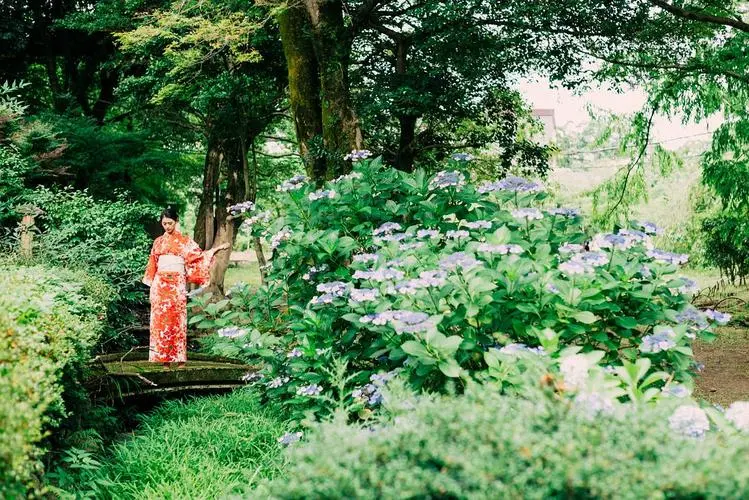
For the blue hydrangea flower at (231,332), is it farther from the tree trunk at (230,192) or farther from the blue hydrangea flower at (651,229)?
the tree trunk at (230,192)

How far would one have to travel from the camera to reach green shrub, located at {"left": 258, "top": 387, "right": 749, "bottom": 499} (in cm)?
161

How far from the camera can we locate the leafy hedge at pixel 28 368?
2.02 m

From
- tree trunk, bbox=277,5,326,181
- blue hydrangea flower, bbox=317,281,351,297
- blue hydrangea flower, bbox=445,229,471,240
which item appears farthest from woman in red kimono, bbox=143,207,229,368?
blue hydrangea flower, bbox=445,229,471,240

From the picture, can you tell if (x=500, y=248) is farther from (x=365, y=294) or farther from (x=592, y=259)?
(x=365, y=294)

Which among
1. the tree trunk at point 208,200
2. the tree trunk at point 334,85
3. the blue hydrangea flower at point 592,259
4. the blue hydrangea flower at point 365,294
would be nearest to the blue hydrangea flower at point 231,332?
the blue hydrangea flower at point 365,294

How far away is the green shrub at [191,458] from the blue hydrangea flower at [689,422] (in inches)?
80.7

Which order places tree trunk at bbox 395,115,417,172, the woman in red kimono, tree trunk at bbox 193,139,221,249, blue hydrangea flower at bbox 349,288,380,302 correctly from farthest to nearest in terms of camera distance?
tree trunk at bbox 193,139,221,249 < tree trunk at bbox 395,115,417,172 < the woman in red kimono < blue hydrangea flower at bbox 349,288,380,302

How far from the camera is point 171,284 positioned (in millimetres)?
6887

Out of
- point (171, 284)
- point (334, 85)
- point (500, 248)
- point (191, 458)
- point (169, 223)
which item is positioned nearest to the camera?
point (500, 248)

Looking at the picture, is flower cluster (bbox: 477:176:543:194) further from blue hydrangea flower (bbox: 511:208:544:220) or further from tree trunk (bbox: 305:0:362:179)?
tree trunk (bbox: 305:0:362:179)

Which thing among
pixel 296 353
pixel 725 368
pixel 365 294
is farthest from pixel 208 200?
pixel 365 294

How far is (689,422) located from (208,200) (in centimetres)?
1301

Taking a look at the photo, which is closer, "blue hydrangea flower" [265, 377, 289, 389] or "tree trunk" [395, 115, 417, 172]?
"blue hydrangea flower" [265, 377, 289, 389]

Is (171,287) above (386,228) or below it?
below
